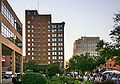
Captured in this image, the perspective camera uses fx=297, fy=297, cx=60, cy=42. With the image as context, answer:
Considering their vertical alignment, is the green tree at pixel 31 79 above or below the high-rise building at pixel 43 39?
below

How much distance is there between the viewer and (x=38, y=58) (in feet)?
552

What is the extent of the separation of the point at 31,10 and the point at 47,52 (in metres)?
26.3

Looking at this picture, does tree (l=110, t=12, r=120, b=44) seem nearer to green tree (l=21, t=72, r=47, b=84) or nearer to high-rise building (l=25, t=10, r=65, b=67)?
green tree (l=21, t=72, r=47, b=84)

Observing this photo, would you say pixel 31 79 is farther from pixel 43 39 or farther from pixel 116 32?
pixel 43 39

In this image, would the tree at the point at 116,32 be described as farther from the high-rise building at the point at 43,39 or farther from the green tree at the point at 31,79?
the high-rise building at the point at 43,39

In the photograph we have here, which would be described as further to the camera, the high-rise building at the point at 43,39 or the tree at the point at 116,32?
the high-rise building at the point at 43,39

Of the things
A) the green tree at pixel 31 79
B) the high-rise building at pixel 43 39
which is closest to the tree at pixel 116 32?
the green tree at pixel 31 79

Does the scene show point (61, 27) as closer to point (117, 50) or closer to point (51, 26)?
point (51, 26)

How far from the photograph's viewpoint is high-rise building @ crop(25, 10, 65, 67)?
168125mm

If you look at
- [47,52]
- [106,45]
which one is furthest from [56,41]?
[106,45]

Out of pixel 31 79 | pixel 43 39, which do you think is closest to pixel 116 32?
pixel 31 79

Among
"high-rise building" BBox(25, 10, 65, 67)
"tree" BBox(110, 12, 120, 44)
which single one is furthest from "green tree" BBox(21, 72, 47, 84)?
"high-rise building" BBox(25, 10, 65, 67)

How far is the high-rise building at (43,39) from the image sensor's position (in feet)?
552

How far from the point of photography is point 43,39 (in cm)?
16938
